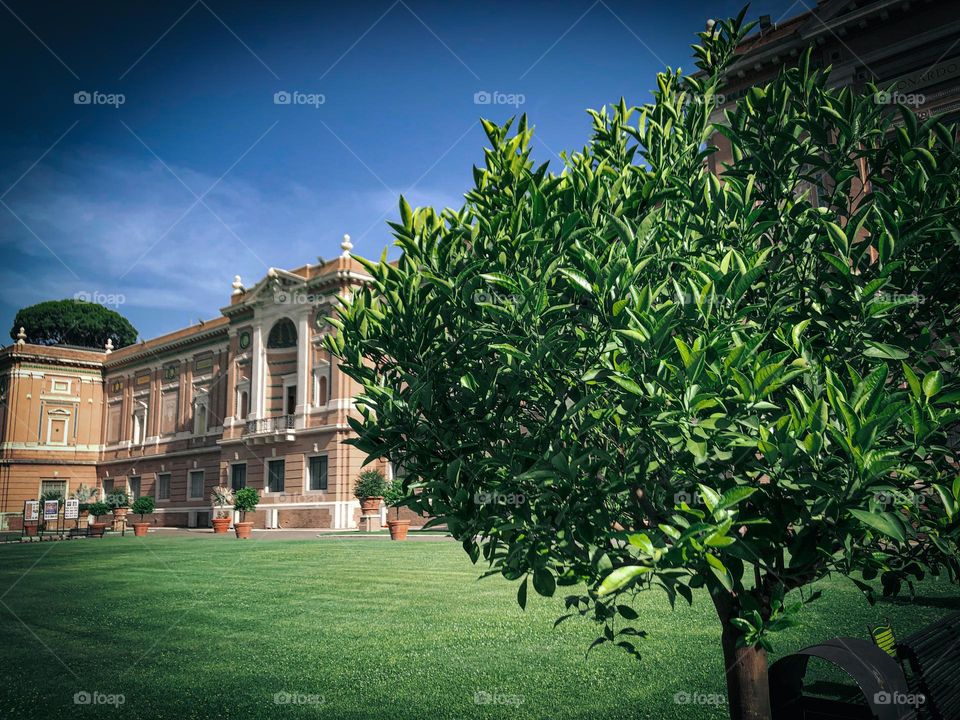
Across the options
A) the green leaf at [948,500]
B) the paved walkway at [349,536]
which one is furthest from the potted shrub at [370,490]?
the green leaf at [948,500]

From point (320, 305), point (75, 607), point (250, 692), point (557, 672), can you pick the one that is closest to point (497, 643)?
point (557, 672)

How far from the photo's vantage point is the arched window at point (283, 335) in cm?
4238

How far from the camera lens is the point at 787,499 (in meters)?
3.29

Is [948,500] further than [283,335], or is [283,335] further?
[283,335]

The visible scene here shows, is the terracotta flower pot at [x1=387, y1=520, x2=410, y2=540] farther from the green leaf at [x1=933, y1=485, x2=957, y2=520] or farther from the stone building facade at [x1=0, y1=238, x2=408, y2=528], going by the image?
the green leaf at [x1=933, y1=485, x2=957, y2=520]

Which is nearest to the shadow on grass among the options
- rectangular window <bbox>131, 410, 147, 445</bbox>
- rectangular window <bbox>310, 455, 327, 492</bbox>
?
rectangular window <bbox>310, 455, 327, 492</bbox>

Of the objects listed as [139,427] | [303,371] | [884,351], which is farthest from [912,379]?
[139,427]

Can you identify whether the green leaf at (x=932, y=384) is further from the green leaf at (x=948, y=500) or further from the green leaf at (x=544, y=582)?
the green leaf at (x=544, y=582)

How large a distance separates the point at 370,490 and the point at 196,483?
2227 centimetres

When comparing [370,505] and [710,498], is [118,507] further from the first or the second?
[710,498]

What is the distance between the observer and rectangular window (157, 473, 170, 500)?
5144 centimetres

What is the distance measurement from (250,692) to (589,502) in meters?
5.18

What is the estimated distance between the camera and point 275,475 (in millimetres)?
41344

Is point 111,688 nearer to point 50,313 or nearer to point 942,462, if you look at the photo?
point 942,462
